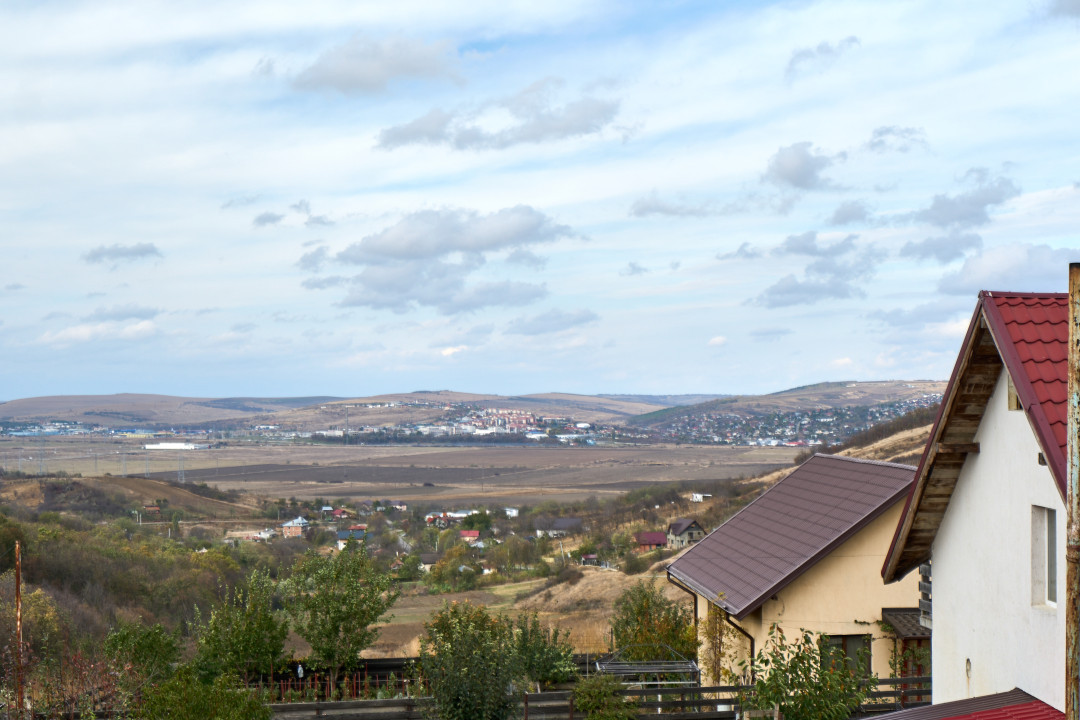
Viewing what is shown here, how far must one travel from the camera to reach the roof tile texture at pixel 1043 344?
8305 millimetres

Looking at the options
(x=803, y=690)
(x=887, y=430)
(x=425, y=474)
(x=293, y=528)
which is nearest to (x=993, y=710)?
(x=803, y=690)

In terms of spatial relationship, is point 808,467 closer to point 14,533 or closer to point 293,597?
point 293,597

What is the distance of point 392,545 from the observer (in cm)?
7881

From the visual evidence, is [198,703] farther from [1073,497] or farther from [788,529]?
[788,529]

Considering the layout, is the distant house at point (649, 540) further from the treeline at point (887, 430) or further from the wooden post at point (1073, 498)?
the wooden post at point (1073, 498)

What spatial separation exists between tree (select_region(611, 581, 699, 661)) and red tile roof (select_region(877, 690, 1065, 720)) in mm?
13031

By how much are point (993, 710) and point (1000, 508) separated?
2.07m

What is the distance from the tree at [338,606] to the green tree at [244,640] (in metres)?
0.74

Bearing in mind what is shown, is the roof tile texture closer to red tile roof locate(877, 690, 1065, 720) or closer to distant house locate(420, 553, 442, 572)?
red tile roof locate(877, 690, 1065, 720)

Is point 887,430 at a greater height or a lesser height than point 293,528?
greater

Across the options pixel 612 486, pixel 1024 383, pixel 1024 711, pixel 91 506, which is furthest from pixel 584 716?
pixel 612 486

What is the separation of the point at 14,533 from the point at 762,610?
30176 mm

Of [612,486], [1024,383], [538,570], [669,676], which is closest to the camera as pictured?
[1024,383]

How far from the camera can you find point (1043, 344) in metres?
8.95
